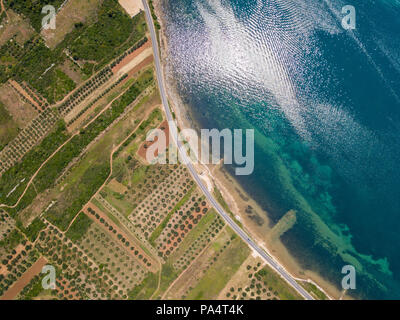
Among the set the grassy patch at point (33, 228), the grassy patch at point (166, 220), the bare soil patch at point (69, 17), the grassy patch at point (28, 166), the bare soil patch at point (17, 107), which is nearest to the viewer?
the grassy patch at point (33, 228)

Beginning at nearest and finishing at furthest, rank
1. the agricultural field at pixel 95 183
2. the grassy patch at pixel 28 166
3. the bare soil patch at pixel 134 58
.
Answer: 1. the agricultural field at pixel 95 183
2. the grassy patch at pixel 28 166
3. the bare soil patch at pixel 134 58

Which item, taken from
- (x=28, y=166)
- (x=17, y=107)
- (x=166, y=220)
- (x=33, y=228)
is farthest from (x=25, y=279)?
(x=17, y=107)

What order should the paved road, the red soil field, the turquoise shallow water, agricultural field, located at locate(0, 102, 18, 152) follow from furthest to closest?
the turquoise shallow water → the paved road → agricultural field, located at locate(0, 102, 18, 152) → the red soil field

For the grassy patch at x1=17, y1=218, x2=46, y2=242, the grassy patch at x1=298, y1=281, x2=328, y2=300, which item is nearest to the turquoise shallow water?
the grassy patch at x1=298, y1=281, x2=328, y2=300

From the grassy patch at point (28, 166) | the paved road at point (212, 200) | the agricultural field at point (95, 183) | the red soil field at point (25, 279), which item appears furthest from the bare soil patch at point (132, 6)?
the red soil field at point (25, 279)

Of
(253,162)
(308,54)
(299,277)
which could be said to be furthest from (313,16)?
(299,277)

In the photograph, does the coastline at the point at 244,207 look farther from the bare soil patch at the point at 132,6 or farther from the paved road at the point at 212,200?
the bare soil patch at the point at 132,6

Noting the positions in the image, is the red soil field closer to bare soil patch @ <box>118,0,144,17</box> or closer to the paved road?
the paved road
